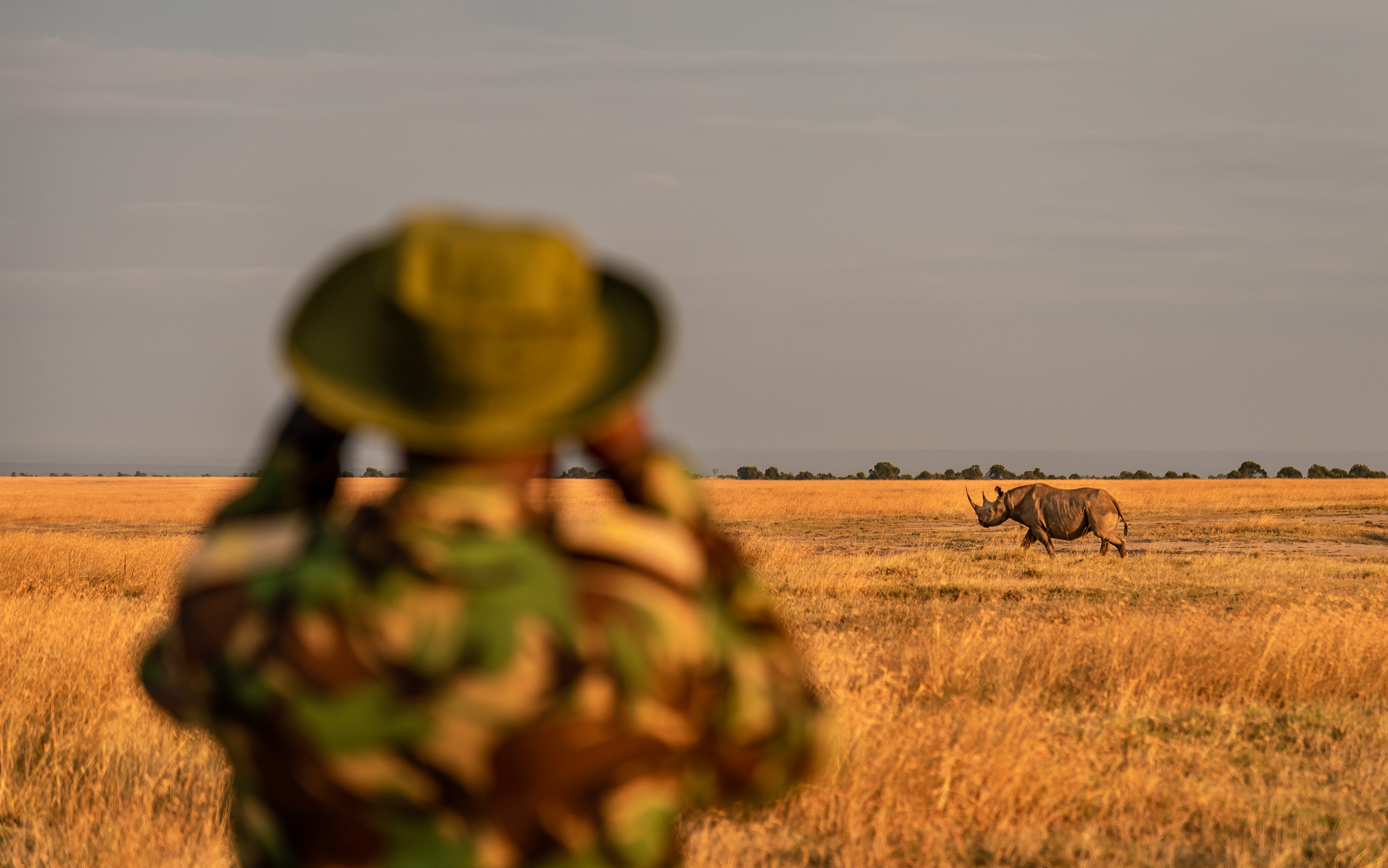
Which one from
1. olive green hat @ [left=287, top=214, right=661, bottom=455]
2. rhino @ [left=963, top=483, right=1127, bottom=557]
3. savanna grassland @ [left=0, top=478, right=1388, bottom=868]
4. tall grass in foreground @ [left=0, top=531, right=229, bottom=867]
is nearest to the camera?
olive green hat @ [left=287, top=214, right=661, bottom=455]

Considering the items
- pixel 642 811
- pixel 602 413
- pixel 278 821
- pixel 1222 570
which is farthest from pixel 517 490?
pixel 1222 570

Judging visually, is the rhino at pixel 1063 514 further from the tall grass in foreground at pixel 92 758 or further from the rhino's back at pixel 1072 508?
the tall grass in foreground at pixel 92 758

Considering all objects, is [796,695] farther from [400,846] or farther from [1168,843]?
[1168,843]

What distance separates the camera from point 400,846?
1482 millimetres

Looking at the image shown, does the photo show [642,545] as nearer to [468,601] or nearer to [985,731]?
[468,601]

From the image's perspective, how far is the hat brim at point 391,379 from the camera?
1389mm

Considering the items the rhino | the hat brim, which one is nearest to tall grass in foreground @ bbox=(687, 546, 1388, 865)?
the hat brim

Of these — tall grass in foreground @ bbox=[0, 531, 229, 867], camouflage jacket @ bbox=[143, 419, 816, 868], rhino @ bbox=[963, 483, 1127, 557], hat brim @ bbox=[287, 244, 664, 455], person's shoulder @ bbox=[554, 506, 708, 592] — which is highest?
hat brim @ bbox=[287, 244, 664, 455]

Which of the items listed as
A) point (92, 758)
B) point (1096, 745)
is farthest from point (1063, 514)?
point (92, 758)

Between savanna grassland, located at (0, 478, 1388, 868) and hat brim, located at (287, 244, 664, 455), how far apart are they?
0.27m

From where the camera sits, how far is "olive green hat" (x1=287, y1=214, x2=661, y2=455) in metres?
1.36

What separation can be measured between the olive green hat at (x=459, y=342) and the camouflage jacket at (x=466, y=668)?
106mm

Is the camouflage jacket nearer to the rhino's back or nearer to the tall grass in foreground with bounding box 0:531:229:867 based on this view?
the tall grass in foreground with bounding box 0:531:229:867

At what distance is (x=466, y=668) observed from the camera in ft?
4.55
